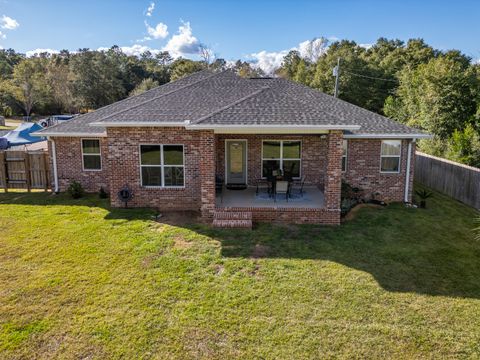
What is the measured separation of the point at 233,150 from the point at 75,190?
21.2 feet

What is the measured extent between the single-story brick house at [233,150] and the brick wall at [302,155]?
0.04 m

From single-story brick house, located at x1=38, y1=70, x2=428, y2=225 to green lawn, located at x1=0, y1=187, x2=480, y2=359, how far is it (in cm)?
152

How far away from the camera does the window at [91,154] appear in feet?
45.5

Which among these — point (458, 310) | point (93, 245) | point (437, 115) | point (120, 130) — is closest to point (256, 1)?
point (437, 115)

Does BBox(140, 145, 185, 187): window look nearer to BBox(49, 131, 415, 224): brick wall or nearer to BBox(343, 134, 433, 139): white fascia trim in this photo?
BBox(49, 131, 415, 224): brick wall

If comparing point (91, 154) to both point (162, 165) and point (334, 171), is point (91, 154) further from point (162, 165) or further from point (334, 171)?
point (334, 171)

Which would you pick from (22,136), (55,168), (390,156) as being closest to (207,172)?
(390,156)

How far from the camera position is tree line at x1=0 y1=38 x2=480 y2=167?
19.0 metres

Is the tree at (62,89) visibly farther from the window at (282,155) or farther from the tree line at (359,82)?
the window at (282,155)

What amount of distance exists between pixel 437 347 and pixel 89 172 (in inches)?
519

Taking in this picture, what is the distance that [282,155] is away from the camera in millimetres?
13906

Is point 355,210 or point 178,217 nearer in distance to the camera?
point 178,217

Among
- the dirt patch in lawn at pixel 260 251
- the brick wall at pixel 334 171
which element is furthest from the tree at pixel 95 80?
the dirt patch in lawn at pixel 260 251

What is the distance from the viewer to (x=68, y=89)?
55.5 meters
